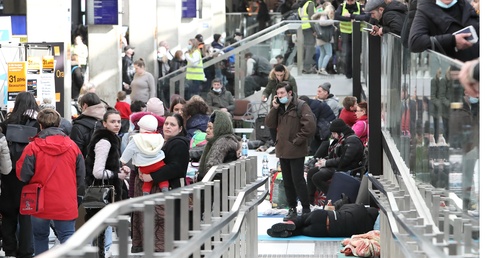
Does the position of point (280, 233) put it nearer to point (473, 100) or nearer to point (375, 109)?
point (375, 109)

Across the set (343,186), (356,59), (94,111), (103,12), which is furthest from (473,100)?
(103,12)

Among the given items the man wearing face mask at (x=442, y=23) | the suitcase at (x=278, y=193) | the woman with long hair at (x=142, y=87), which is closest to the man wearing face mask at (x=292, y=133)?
the suitcase at (x=278, y=193)

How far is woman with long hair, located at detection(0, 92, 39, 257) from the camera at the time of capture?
11648mm

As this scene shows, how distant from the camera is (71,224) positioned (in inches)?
424

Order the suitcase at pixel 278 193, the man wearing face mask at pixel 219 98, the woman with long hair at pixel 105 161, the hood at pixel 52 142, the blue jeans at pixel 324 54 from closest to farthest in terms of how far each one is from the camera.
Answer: the hood at pixel 52 142
the woman with long hair at pixel 105 161
the suitcase at pixel 278 193
the blue jeans at pixel 324 54
the man wearing face mask at pixel 219 98

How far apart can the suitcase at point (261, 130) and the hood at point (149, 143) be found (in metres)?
13.5

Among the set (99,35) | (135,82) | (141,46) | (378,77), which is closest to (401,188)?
(378,77)

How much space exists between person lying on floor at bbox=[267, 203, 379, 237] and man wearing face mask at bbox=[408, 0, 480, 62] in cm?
548

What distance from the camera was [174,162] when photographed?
1062cm

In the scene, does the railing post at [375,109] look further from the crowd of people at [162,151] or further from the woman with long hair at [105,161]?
the woman with long hair at [105,161]

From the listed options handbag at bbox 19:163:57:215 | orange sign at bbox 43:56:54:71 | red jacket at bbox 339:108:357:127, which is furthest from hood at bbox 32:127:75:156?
red jacket at bbox 339:108:357:127

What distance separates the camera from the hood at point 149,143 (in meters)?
10.6

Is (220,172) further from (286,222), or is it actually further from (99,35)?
(99,35)

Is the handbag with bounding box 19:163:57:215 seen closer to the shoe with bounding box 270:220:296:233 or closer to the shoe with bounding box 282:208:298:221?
the shoe with bounding box 270:220:296:233
